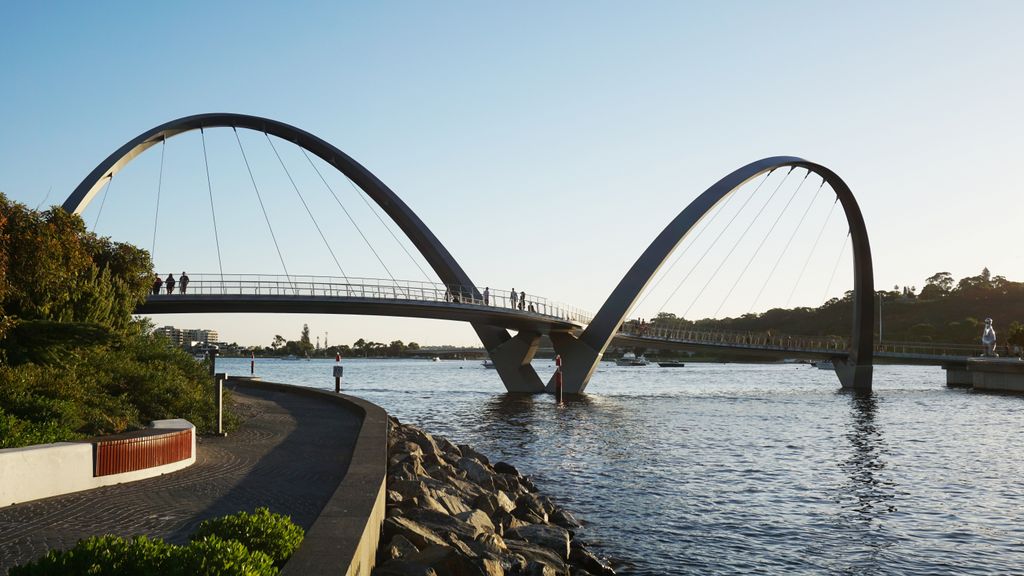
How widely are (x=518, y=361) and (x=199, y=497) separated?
4857cm

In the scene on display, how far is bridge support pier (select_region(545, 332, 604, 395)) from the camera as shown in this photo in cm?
5625

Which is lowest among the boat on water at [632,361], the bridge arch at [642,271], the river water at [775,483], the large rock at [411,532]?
the boat on water at [632,361]

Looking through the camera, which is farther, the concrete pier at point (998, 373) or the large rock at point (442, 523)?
the concrete pier at point (998, 373)

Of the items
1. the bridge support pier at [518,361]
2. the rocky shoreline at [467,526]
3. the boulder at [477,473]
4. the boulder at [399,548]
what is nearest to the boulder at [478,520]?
the rocky shoreline at [467,526]

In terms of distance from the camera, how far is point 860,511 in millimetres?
16703

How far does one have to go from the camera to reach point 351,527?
770 centimetres

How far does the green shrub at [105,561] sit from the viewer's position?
17.6 feet

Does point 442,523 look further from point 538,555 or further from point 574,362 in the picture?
point 574,362

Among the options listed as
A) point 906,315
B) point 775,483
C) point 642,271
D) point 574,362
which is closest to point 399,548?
point 775,483

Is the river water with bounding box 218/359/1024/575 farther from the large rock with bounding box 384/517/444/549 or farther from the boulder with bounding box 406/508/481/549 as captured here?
the large rock with bounding box 384/517/444/549

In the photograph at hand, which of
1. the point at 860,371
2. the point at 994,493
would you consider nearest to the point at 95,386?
the point at 994,493

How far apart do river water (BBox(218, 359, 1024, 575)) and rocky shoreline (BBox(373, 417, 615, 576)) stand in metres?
1.05

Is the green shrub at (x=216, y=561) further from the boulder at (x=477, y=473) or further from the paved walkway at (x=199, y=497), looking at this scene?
the boulder at (x=477, y=473)

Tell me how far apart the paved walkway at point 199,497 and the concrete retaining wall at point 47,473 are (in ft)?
0.56
